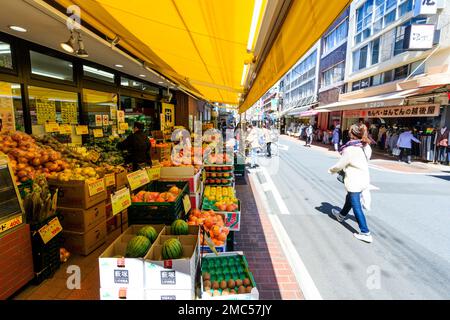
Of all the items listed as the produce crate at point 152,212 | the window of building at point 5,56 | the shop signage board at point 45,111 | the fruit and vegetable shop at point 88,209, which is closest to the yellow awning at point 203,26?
the fruit and vegetable shop at point 88,209

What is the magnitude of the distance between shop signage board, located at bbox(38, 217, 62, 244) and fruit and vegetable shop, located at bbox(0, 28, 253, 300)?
1cm

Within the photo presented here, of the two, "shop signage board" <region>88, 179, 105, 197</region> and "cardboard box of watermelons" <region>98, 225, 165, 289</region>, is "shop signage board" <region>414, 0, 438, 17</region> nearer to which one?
"shop signage board" <region>88, 179, 105, 197</region>

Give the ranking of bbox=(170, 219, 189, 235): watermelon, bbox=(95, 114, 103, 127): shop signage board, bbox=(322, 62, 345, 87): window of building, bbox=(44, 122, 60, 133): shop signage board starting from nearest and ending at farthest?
bbox=(170, 219, 189, 235): watermelon, bbox=(44, 122, 60, 133): shop signage board, bbox=(95, 114, 103, 127): shop signage board, bbox=(322, 62, 345, 87): window of building

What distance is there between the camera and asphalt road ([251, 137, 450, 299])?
10.9 feet

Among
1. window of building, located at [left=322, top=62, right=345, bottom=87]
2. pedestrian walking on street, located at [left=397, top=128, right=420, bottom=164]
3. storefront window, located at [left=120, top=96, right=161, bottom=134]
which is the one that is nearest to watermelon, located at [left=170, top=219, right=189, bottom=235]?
storefront window, located at [left=120, top=96, right=161, bottom=134]

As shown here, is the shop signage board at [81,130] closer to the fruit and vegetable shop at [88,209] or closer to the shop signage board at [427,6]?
the fruit and vegetable shop at [88,209]

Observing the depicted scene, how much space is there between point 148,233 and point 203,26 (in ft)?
7.64

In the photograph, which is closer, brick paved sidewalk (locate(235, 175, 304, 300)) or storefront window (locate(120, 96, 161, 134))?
brick paved sidewalk (locate(235, 175, 304, 300))

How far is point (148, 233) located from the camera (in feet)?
7.38

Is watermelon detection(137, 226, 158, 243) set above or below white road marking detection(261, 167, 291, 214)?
above

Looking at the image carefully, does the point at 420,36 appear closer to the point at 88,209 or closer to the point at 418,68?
the point at 418,68

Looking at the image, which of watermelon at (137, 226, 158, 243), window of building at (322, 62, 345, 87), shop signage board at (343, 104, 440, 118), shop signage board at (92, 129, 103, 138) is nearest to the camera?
watermelon at (137, 226, 158, 243)

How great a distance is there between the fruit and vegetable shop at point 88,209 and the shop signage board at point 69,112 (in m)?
0.02
